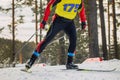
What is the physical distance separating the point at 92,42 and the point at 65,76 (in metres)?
10.5

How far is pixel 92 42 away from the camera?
16.9m

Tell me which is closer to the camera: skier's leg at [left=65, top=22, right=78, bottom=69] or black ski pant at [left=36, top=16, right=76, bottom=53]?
black ski pant at [left=36, top=16, right=76, bottom=53]

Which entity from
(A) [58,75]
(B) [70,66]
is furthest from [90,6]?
(A) [58,75]

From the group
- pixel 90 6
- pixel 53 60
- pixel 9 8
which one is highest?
pixel 9 8

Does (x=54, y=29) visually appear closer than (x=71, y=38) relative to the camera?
Yes

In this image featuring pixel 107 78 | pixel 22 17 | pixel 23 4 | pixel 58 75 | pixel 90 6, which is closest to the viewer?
pixel 107 78

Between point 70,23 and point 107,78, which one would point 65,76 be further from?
point 70,23

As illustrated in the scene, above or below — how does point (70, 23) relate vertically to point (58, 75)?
above

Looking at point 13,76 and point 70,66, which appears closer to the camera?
point 13,76

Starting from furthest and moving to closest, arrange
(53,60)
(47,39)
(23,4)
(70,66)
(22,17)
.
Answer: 1. (53,60)
2. (22,17)
3. (23,4)
4. (70,66)
5. (47,39)

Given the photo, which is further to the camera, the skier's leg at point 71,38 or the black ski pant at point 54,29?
the skier's leg at point 71,38

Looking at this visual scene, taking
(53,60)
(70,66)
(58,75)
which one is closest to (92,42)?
(70,66)

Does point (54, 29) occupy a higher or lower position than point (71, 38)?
higher

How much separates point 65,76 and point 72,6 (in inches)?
71.7
